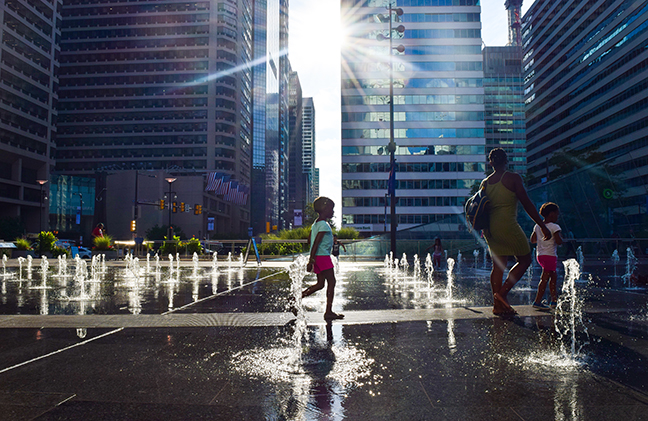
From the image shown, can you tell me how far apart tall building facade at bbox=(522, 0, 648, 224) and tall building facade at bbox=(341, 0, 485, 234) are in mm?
13019

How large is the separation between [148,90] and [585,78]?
7491 cm

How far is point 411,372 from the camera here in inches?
139

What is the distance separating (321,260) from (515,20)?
197074mm

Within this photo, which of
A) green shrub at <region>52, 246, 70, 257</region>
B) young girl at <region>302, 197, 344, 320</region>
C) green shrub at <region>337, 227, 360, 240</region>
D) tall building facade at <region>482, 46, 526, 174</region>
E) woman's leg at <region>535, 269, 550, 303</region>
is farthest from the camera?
tall building facade at <region>482, 46, 526, 174</region>

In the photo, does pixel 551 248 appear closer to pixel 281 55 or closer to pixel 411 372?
pixel 411 372

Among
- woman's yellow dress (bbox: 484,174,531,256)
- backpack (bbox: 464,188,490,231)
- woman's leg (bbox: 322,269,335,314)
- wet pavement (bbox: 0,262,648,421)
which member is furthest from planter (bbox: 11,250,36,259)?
woman's yellow dress (bbox: 484,174,531,256)

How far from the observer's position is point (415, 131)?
79750mm

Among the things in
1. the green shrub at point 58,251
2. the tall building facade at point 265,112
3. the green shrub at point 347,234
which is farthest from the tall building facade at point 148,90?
the green shrub at point 58,251

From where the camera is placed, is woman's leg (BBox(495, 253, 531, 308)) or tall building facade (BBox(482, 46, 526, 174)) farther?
tall building facade (BBox(482, 46, 526, 174))

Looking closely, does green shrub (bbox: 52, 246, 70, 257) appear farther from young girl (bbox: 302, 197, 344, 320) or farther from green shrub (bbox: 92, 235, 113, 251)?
young girl (bbox: 302, 197, 344, 320)

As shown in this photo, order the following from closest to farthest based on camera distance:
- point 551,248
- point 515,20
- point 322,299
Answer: point 551,248
point 322,299
point 515,20

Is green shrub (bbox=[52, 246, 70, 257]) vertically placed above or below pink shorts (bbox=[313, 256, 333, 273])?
below

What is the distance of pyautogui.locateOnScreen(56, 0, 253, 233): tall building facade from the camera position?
8331 centimetres

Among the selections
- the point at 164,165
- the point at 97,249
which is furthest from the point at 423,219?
the point at 97,249
